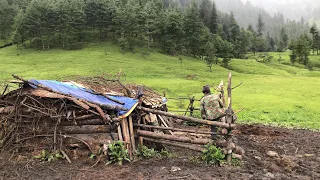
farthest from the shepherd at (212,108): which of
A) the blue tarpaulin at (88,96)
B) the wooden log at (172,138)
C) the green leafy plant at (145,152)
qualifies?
the blue tarpaulin at (88,96)

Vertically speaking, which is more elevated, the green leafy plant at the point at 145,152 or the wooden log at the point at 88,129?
the wooden log at the point at 88,129

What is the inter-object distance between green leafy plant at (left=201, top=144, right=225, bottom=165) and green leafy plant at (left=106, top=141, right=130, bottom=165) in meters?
2.55

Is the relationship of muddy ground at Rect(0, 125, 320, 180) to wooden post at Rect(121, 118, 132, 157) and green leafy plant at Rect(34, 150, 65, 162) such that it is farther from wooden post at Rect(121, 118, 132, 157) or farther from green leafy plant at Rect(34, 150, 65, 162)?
wooden post at Rect(121, 118, 132, 157)

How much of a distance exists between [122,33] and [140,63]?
1687 cm

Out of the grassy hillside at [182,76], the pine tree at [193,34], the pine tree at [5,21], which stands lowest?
the grassy hillside at [182,76]

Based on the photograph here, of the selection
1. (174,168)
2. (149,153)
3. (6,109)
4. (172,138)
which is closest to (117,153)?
(149,153)

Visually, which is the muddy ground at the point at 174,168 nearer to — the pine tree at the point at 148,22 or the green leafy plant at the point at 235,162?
the green leafy plant at the point at 235,162

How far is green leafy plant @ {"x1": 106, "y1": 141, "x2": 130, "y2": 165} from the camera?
9.48 m

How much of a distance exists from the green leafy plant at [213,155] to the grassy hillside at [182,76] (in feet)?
34.4

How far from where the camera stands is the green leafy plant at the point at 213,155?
31.3ft

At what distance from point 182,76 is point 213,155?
4166 centimetres

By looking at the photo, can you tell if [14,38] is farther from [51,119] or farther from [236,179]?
[236,179]

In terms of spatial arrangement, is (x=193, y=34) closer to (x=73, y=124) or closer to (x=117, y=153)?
(x=73, y=124)

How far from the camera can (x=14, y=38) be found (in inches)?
2682
